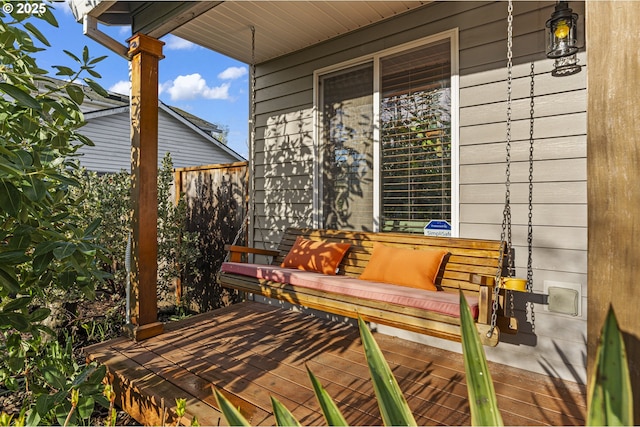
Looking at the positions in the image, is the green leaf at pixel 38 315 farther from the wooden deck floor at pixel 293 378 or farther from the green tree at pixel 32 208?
the wooden deck floor at pixel 293 378

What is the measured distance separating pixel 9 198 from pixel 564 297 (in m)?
3.02

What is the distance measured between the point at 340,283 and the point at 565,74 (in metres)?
2.09

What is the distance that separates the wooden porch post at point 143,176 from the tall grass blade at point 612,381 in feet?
9.89

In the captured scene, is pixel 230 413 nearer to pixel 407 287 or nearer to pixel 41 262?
pixel 41 262

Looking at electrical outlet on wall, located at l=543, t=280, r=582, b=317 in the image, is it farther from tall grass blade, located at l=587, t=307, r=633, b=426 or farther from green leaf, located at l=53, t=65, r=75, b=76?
green leaf, located at l=53, t=65, r=75, b=76

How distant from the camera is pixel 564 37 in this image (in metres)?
2.30

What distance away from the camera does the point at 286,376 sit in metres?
2.32

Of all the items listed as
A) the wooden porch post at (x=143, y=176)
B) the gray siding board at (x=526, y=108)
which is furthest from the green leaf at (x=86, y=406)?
the gray siding board at (x=526, y=108)

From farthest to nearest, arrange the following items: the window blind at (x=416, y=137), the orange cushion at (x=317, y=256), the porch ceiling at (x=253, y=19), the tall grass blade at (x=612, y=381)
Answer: the orange cushion at (x=317, y=256)
the window blind at (x=416, y=137)
the porch ceiling at (x=253, y=19)
the tall grass blade at (x=612, y=381)

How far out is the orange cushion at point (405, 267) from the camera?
2.65m

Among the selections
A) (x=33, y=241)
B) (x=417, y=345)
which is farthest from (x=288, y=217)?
(x=33, y=241)

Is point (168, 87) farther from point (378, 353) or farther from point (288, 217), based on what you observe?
point (378, 353)

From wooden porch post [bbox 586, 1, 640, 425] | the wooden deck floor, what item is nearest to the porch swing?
the wooden deck floor

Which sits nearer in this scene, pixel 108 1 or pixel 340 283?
pixel 340 283
